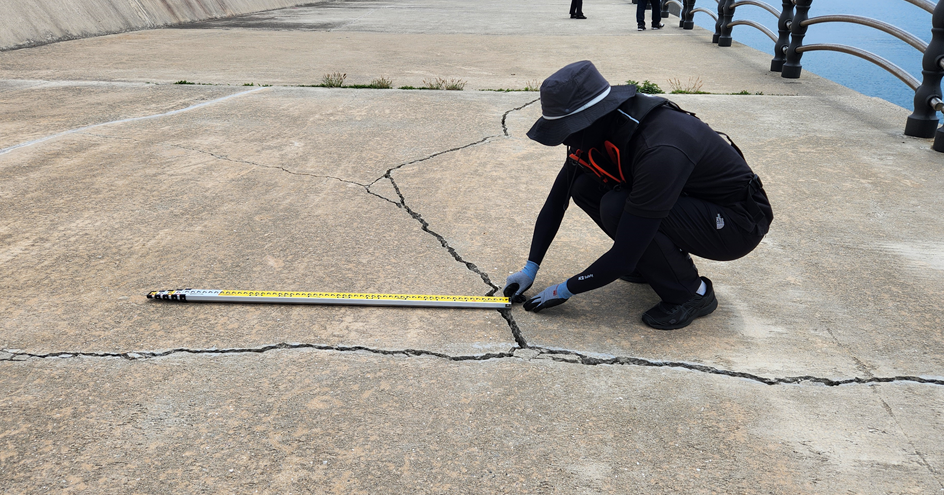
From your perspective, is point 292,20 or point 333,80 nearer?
point 333,80

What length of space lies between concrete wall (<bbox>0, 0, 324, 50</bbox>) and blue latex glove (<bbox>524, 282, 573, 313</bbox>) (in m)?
8.80

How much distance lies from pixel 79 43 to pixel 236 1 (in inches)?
237

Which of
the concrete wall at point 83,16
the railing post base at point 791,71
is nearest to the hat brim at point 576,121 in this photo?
the railing post base at point 791,71

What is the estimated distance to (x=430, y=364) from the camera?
2484 millimetres

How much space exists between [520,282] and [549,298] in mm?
171

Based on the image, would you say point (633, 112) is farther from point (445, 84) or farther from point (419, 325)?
point (445, 84)

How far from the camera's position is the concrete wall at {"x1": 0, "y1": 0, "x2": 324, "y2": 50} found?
889cm

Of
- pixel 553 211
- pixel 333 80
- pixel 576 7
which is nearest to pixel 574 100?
pixel 553 211

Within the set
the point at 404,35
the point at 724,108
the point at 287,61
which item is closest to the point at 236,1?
the point at 404,35

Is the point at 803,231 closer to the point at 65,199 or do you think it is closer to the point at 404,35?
the point at 65,199

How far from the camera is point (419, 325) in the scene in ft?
9.01

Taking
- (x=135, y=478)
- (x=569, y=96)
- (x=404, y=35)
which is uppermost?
(x=569, y=96)

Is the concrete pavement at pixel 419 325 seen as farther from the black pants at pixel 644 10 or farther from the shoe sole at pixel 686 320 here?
the black pants at pixel 644 10

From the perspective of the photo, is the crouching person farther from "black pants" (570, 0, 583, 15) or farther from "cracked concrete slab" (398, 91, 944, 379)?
"black pants" (570, 0, 583, 15)
